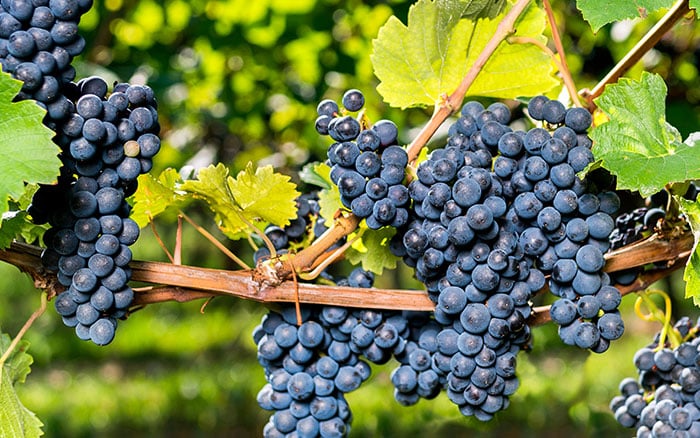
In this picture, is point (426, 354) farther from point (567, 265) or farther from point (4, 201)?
point (4, 201)

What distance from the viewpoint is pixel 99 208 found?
77cm

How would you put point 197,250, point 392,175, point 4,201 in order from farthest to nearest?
1. point 197,250
2. point 392,175
3. point 4,201

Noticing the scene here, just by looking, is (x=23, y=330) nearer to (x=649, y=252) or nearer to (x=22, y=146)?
(x=22, y=146)

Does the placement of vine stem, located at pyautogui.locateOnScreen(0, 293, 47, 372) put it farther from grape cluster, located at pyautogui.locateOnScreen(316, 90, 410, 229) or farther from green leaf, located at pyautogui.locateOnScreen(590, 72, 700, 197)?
green leaf, located at pyautogui.locateOnScreen(590, 72, 700, 197)

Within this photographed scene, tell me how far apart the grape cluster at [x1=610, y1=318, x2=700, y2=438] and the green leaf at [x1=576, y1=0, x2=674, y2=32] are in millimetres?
428

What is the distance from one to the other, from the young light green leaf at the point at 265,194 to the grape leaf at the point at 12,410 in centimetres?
32

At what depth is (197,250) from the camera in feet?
21.9

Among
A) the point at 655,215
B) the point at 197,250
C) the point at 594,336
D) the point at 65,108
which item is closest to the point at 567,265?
the point at 594,336

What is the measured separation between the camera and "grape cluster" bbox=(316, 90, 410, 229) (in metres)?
Result: 0.80

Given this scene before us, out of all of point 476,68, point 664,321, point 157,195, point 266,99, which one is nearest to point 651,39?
point 476,68

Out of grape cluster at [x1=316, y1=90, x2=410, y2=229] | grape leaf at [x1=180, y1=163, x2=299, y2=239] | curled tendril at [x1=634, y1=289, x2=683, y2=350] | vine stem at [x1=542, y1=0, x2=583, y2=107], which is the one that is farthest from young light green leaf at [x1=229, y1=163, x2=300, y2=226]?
curled tendril at [x1=634, y1=289, x2=683, y2=350]

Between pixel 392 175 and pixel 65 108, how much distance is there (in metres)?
0.33

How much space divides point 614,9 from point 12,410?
77cm

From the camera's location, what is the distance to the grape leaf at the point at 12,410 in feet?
2.68
